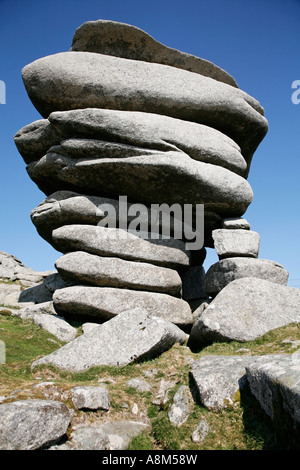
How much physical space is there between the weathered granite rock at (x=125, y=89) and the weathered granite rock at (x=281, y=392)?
650 inches

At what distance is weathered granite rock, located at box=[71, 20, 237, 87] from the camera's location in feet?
69.5

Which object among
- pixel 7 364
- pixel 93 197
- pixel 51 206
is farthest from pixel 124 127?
pixel 7 364

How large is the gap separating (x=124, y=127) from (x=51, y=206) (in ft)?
20.5

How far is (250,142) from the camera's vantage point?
76.6ft

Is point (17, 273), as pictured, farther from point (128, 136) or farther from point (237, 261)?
point (237, 261)

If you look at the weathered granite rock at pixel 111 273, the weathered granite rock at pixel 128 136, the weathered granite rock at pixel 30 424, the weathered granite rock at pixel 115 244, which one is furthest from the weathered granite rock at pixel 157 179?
the weathered granite rock at pixel 30 424

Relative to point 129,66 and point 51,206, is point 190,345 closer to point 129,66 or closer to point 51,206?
point 51,206

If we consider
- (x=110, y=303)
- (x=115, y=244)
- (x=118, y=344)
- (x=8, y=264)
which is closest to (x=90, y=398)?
(x=118, y=344)

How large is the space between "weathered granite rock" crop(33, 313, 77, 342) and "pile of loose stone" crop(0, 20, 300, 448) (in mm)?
83

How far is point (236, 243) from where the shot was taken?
746 inches

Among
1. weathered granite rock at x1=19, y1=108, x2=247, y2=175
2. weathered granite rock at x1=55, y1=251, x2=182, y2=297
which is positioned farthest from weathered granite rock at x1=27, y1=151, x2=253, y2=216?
weathered granite rock at x1=55, y1=251, x2=182, y2=297

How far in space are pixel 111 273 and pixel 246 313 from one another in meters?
7.42

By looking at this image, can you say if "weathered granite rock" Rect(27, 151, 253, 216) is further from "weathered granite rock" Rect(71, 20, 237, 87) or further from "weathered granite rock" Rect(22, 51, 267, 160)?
"weathered granite rock" Rect(71, 20, 237, 87)
